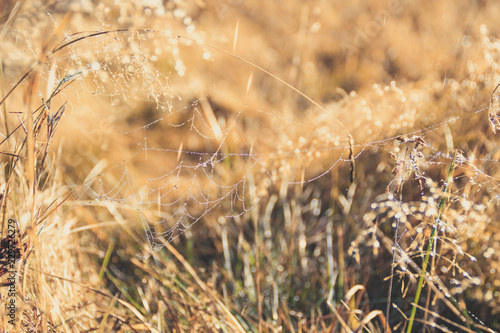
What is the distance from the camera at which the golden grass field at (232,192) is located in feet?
2.01

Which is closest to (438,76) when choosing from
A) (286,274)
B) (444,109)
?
(444,109)

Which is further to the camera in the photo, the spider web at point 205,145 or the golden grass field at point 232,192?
the spider web at point 205,145

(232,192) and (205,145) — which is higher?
(205,145)

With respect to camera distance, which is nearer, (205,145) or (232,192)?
(232,192)

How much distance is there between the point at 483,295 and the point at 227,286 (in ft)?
2.19

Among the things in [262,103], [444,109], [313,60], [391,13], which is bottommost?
[444,109]

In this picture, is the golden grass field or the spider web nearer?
the golden grass field

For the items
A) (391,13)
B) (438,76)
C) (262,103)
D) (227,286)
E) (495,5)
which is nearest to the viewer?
(227,286)

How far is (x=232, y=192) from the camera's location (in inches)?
47.1

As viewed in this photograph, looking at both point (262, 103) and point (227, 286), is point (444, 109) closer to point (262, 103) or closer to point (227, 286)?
point (262, 103)

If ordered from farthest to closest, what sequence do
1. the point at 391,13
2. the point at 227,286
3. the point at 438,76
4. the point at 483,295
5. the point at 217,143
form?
the point at 391,13 → the point at 438,76 → the point at 217,143 → the point at 227,286 → the point at 483,295

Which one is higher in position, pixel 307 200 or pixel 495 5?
pixel 495 5

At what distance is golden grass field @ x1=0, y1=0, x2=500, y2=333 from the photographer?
0.61m

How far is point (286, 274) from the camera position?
3.36 feet
